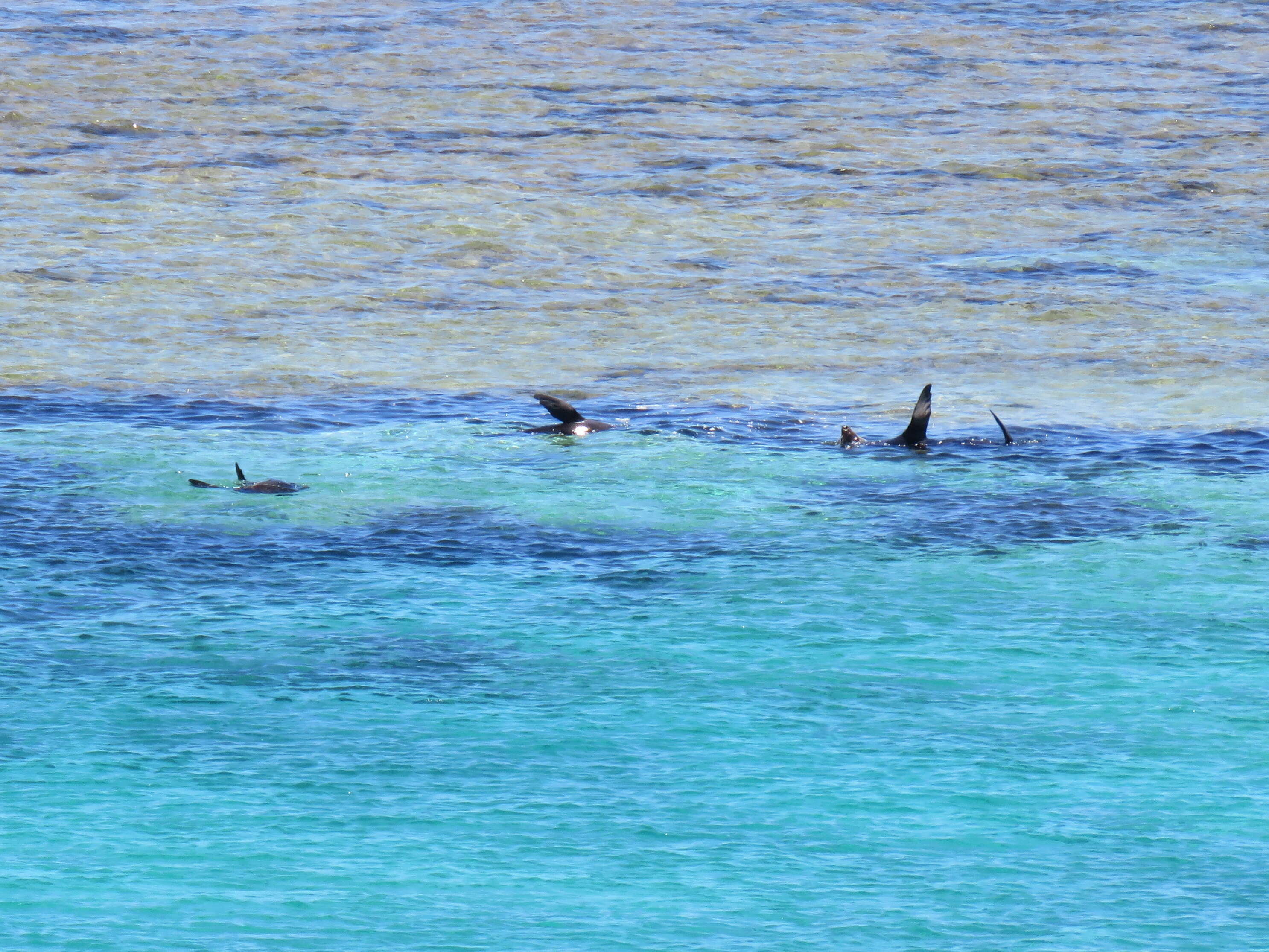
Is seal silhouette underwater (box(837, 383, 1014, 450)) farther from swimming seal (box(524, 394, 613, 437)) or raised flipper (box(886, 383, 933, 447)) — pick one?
swimming seal (box(524, 394, 613, 437))

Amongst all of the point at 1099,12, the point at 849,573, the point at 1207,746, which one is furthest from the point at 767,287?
the point at 1099,12

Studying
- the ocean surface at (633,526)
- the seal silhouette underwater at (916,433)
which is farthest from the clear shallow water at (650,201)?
the seal silhouette underwater at (916,433)

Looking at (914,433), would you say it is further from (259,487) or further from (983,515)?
(259,487)

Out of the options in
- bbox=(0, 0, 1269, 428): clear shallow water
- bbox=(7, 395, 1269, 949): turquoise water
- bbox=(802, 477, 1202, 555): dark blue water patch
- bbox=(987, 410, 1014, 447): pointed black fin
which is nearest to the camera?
bbox=(7, 395, 1269, 949): turquoise water

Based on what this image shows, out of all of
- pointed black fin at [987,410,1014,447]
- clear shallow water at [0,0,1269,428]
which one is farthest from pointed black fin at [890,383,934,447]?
clear shallow water at [0,0,1269,428]

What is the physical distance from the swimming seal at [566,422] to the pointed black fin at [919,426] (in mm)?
1562

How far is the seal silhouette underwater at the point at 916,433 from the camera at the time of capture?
10.1 metres

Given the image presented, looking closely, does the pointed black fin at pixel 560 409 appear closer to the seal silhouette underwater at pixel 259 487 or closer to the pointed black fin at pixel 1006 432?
the seal silhouette underwater at pixel 259 487

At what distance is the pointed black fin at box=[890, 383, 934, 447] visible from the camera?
1008 centimetres

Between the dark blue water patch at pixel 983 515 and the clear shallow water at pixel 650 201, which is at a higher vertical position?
the clear shallow water at pixel 650 201

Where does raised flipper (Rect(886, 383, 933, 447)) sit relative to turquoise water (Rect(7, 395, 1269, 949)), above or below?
above

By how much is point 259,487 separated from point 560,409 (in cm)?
174

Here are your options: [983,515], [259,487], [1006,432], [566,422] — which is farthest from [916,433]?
[259,487]

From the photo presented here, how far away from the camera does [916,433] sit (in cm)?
1026
